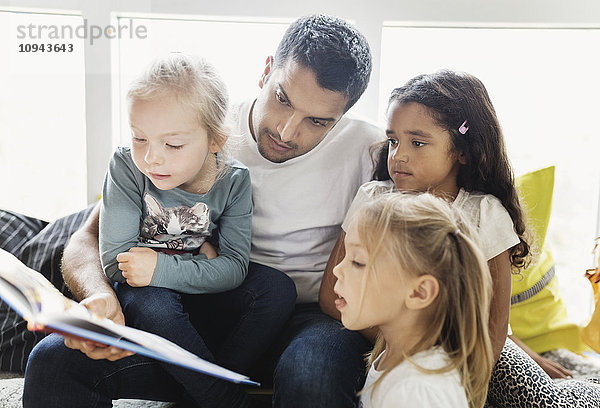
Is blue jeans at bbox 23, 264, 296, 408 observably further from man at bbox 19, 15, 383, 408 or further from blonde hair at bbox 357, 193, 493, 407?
blonde hair at bbox 357, 193, 493, 407

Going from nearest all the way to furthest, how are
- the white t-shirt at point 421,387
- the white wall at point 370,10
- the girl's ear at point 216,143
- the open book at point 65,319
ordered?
the open book at point 65,319 < the white t-shirt at point 421,387 < the girl's ear at point 216,143 < the white wall at point 370,10

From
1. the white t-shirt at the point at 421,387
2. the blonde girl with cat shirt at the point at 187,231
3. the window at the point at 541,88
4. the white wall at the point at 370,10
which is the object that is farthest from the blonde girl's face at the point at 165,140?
the window at the point at 541,88

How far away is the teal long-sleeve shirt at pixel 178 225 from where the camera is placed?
4.34 ft

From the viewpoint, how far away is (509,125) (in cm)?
221

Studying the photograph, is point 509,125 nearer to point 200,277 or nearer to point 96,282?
point 200,277

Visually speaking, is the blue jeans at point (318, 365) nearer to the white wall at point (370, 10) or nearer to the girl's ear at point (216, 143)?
the girl's ear at point (216, 143)

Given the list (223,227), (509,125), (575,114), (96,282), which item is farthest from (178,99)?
(575,114)

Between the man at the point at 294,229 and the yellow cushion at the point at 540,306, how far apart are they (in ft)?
1.83

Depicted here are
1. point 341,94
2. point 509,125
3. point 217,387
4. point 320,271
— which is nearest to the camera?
point 217,387

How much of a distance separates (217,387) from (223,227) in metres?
0.37

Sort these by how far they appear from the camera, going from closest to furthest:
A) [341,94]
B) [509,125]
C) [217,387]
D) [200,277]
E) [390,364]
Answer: [390,364], [217,387], [200,277], [341,94], [509,125]

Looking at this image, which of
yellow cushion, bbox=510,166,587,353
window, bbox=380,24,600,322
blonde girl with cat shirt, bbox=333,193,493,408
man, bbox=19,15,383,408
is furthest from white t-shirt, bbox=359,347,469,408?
window, bbox=380,24,600,322

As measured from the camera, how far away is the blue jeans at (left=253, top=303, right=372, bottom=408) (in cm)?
113

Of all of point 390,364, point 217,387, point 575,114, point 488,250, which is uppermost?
point 575,114
